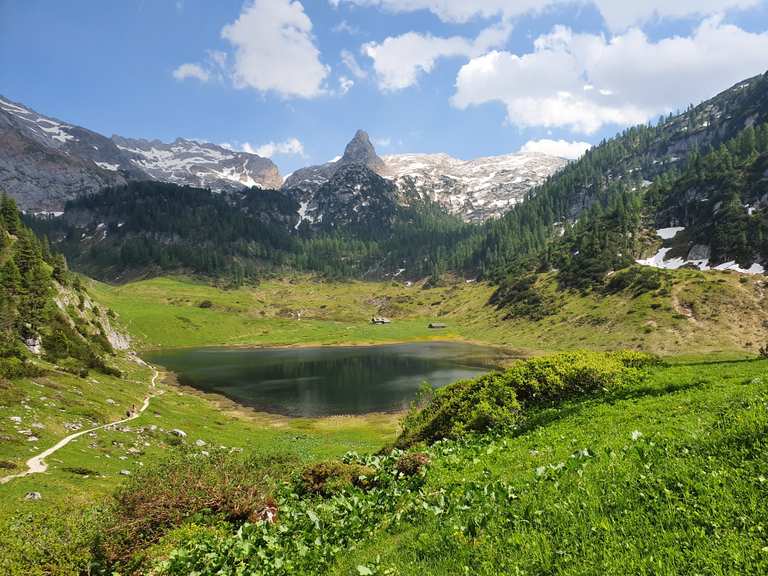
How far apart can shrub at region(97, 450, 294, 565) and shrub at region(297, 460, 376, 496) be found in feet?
5.00

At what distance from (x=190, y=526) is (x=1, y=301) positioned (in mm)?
80687

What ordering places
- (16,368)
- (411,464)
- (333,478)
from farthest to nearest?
(16,368) → (333,478) → (411,464)

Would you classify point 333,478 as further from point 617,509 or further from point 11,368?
point 11,368

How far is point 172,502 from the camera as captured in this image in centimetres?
1386

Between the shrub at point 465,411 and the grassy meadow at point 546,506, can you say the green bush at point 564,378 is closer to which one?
the grassy meadow at point 546,506

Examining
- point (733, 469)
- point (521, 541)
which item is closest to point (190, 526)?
point (521, 541)

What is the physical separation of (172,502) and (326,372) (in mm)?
114078

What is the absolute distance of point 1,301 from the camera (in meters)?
68.4

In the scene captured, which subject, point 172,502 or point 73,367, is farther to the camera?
point 73,367

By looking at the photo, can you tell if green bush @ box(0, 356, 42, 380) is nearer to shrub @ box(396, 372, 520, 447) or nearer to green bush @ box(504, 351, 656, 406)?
shrub @ box(396, 372, 520, 447)

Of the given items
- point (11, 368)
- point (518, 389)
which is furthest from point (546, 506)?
point (11, 368)

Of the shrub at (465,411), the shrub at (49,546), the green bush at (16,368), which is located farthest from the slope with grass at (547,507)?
the green bush at (16,368)

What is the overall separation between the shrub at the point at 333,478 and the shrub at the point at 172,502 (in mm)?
1523

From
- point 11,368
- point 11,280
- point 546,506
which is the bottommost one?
point 11,368
